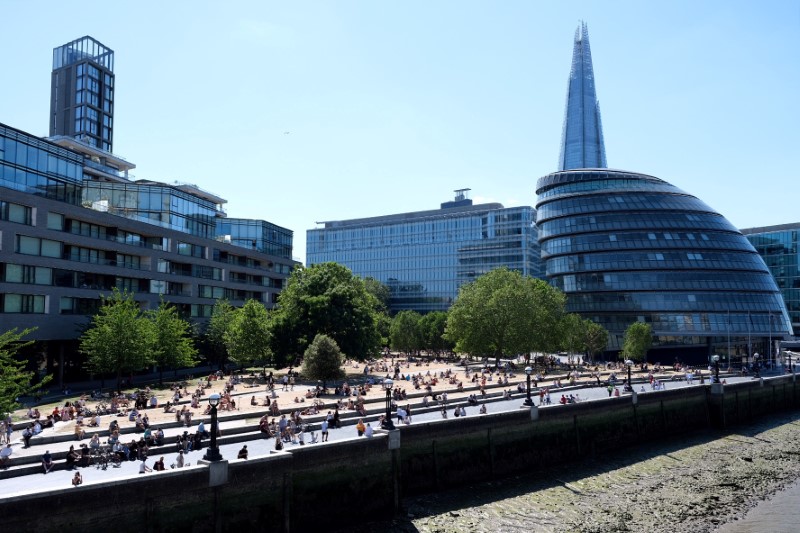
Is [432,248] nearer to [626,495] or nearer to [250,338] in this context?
[250,338]

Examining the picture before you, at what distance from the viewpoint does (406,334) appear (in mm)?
103625

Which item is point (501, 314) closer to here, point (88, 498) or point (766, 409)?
point (766, 409)

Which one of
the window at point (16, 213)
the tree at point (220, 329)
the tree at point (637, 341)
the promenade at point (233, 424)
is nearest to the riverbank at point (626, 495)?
the promenade at point (233, 424)

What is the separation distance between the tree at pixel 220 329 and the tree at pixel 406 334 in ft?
120

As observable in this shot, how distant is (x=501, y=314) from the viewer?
250ft

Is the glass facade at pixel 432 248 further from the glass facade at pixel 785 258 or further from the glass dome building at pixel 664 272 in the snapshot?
the glass facade at pixel 785 258

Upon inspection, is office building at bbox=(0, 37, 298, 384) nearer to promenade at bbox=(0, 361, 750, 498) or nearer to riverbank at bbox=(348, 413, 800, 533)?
promenade at bbox=(0, 361, 750, 498)

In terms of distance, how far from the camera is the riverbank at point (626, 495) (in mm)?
25266

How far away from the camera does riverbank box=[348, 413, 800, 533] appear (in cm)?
2527

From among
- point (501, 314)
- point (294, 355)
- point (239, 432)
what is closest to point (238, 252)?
point (294, 355)

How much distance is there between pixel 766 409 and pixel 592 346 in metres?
27.5

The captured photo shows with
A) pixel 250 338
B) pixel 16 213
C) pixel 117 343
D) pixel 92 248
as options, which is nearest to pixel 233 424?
pixel 117 343

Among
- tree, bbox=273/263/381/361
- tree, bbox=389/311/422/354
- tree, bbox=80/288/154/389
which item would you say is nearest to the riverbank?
tree, bbox=273/263/381/361

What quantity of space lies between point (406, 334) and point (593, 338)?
32265 mm
